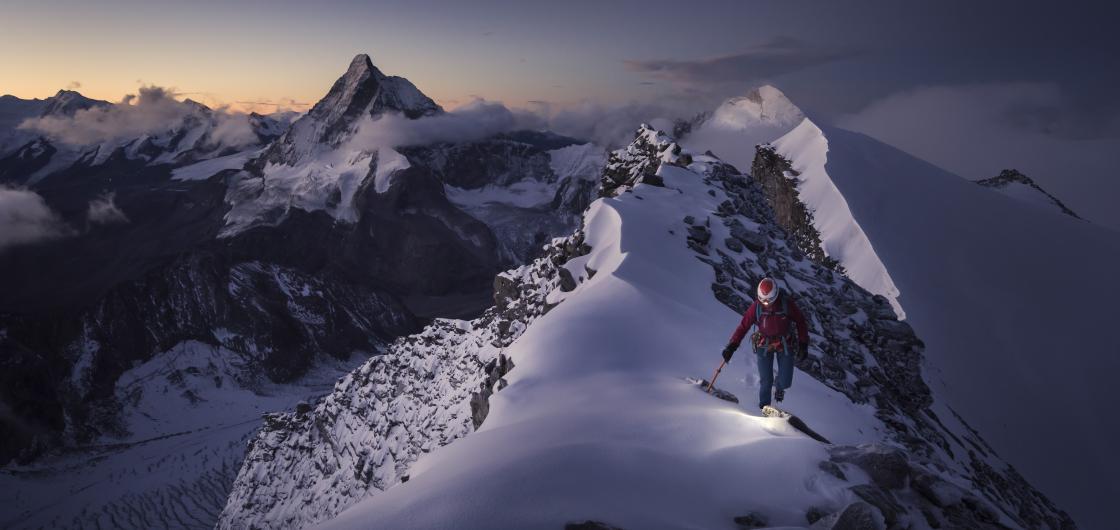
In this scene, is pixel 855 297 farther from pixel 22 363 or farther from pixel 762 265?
pixel 22 363

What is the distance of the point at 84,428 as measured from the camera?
515ft

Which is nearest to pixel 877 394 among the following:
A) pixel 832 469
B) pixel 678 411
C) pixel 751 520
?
pixel 678 411

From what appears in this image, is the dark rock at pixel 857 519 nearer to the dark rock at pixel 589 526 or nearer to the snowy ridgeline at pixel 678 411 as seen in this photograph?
the snowy ridgeline at pixel 678 411

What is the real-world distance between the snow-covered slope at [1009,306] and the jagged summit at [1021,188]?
17.8 meters

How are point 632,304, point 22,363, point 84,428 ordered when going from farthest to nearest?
point 22,363 < point 84,428 < point 632,304

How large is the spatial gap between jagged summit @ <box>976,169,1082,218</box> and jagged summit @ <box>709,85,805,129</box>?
54376 millimetres

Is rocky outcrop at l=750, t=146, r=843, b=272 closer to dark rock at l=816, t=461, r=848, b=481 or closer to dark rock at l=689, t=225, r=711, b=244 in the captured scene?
dark rock at l=689, t=225, r=711, b=244

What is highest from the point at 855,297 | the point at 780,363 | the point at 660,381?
the point at 855,297

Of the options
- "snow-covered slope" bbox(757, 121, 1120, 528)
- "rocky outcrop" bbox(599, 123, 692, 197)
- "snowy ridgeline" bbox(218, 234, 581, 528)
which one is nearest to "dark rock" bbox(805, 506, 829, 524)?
"snowy ridgeline" bbox(218, 234, 581, 528)

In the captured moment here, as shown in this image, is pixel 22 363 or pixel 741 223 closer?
pixel 741 223

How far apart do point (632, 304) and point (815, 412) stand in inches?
269

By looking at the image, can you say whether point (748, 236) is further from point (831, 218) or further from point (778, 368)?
point (831, 218)

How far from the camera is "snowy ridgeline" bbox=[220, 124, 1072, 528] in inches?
285

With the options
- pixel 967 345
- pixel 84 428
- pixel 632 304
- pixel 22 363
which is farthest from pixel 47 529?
pixel 967 345
